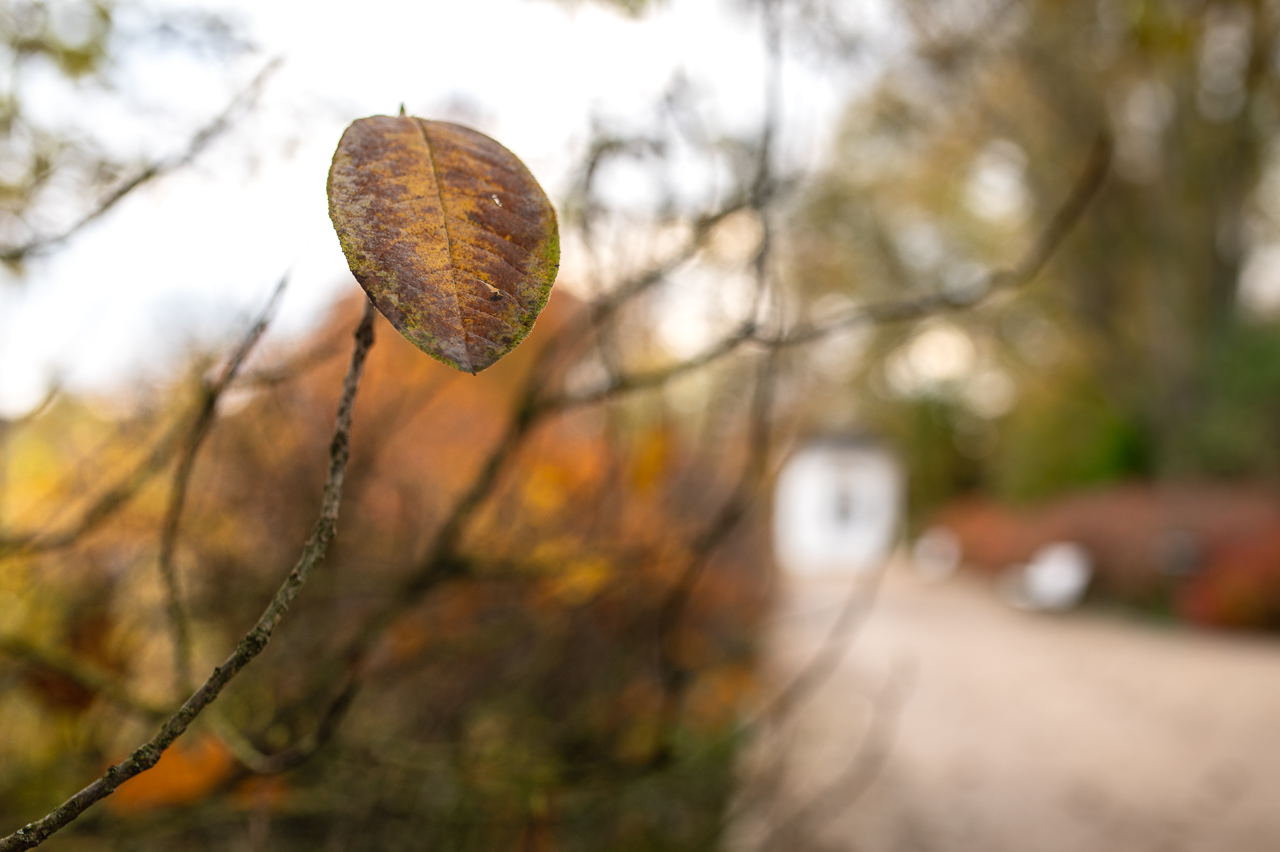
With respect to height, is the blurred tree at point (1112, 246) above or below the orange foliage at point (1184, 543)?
above

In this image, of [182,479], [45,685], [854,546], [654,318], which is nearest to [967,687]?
[654,318]

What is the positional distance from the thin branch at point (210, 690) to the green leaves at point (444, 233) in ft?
0.32

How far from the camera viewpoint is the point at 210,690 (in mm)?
414

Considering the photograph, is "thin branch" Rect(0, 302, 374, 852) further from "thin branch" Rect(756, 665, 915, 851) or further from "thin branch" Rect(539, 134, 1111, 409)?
"thin branch" Rect(756, 665, 915, 851)

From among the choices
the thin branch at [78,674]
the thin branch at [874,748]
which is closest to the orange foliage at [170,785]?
the thin branch at [78,674]

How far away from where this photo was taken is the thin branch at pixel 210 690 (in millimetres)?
391

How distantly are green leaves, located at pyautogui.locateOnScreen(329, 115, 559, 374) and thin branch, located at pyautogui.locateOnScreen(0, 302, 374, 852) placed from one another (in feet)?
0.32

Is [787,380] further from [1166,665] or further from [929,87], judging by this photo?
[1166,665]

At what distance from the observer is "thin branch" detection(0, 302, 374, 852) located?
0.39 meters

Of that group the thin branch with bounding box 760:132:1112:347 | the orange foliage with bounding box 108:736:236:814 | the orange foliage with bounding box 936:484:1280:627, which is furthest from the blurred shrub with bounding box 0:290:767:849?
the orange foliage with bounding box 936:484:1280:627

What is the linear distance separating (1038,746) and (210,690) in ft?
23.8

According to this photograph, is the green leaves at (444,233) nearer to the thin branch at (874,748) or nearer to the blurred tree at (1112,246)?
the thin branch at (874,748)

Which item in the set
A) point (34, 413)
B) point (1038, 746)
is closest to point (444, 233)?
point (34, 413)

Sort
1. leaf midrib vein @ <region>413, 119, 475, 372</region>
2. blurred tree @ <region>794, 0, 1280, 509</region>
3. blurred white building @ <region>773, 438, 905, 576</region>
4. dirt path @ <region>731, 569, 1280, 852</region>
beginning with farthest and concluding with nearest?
blurred white building @ <region>773, 438, 905, 576</region> → blurred tree @ <region>794, 0, 1280, 509</region> → dirt path @ <region>731, 569, 1280, 852</region> → leaf midrib vein @ <region>413, 119, 475, 372</region>
